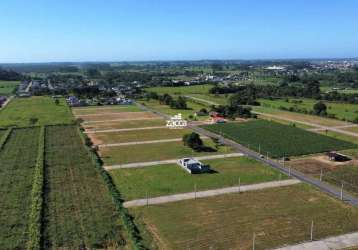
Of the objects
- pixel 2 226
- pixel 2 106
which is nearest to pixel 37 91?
pixel 2 106

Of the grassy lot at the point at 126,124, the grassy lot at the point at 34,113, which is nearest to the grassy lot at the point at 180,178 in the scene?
the grassy lot at the point at 126,124

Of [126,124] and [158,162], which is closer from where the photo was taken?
[158,162]

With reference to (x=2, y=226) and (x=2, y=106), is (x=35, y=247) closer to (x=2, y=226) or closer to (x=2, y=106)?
(x=2, y=226)

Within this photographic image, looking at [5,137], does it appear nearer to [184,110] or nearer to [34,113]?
[34,113]

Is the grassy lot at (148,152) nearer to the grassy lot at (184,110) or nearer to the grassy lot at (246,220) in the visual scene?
the grassy lot at (246,220)

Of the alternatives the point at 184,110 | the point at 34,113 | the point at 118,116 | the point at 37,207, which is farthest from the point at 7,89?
the point at 37,207

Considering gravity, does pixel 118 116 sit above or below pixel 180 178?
below

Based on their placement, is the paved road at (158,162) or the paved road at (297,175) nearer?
the paved road at (297,175)
